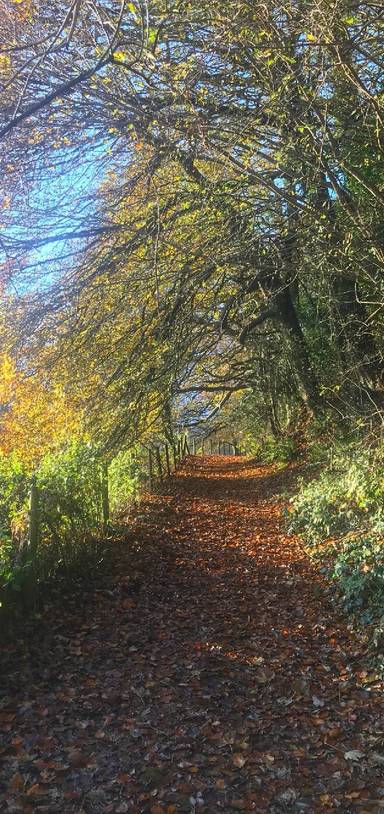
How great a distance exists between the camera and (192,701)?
4.70 meters

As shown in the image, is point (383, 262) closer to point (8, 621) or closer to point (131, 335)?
point (131, 335)

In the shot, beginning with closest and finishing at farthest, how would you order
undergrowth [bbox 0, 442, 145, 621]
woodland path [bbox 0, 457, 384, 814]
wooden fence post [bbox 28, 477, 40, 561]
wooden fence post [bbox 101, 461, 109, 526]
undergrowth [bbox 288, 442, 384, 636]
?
woodland path [bbox 0, 457, 384, 814] → undergrowth [bbox 0, 442, 145, 621] → wooden fence post [bbox 28, 477, 40, 561] → undergrowth [bbox 288, 442, 384, 636] → wooden fence post [bbox 101, 461, 109, 526]

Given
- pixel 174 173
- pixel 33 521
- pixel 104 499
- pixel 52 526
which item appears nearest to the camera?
pixel 33 521

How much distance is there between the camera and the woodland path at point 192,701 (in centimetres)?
359

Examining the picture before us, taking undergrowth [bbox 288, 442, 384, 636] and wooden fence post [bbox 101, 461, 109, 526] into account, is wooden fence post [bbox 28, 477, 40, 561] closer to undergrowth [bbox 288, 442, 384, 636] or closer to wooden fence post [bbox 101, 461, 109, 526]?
wooden fence post [bbox 101, 461, 109, 526]

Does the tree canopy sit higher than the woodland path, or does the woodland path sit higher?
the tree canopy

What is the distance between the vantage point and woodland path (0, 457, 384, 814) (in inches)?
141

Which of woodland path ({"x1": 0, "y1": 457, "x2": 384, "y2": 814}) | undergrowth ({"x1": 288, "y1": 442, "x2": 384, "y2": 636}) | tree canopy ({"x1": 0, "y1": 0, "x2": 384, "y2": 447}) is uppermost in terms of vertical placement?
tree canopy ({"x1": 0, "y1": 0, "x2": 384, "y2": 447})

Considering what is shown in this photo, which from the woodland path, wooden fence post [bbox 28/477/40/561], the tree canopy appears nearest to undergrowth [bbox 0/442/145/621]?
wooden fence post [bbox 28/477/40/561]

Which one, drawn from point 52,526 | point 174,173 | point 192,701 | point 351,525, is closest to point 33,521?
point 52,526

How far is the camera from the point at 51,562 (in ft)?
21.0

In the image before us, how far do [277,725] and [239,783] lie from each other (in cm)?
77

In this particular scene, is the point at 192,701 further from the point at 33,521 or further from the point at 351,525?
the point at 351,525

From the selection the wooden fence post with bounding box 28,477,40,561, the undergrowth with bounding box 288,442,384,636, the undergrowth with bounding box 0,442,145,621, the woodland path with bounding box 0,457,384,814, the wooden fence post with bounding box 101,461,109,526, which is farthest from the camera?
the wooden fence post with bounding box 101,461,109,526
